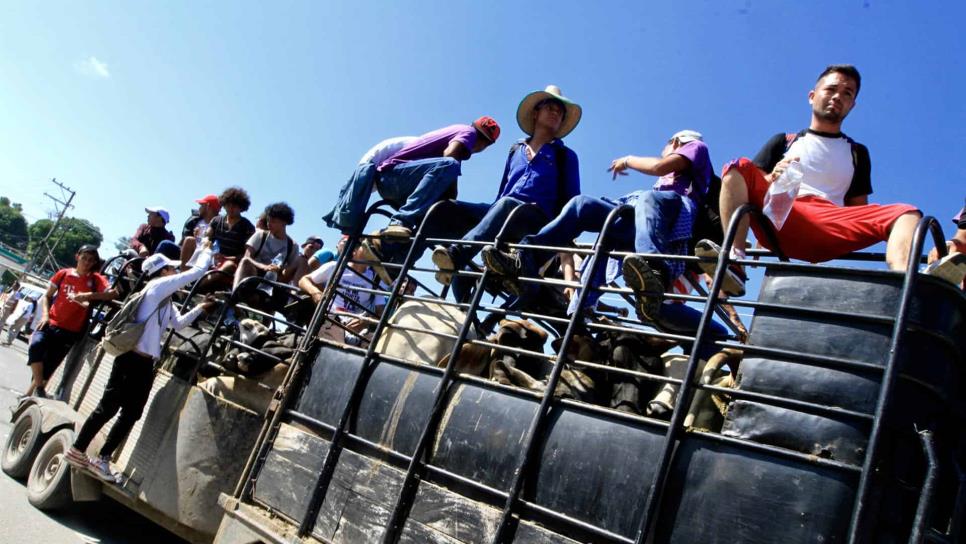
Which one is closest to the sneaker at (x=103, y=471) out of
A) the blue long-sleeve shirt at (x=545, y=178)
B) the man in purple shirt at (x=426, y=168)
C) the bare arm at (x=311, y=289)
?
the bare arm at (x=311, y=289)

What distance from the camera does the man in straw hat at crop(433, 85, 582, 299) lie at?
4137 mm

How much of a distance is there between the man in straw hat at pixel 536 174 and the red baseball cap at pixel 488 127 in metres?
0.27

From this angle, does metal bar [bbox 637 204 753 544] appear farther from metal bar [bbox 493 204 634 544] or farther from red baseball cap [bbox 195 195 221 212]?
red baseball cap [bbox 195 195 221 212]

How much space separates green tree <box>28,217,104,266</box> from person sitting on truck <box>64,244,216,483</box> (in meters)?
68.1

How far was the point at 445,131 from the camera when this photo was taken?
4.89 m

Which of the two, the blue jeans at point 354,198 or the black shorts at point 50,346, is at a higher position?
the blue jeans at point 354,198

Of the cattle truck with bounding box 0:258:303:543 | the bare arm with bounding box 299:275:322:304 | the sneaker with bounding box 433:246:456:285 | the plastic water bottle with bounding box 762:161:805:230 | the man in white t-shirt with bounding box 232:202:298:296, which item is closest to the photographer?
the plastic water bottle with bounding box 762:161:805:230

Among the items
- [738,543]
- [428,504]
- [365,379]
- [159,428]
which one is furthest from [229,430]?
[738,543]

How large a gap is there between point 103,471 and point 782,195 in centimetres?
473

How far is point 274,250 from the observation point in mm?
6953

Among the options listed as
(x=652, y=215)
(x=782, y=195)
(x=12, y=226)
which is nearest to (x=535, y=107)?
(x=652, y=215)

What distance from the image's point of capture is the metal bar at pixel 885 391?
6.38ft

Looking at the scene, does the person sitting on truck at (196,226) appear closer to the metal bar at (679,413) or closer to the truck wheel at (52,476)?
the truck wheel at (52,476)

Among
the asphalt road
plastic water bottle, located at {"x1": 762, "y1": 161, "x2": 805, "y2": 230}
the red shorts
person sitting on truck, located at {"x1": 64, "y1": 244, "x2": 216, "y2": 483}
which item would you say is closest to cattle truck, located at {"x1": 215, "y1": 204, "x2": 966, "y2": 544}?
the red shorts
